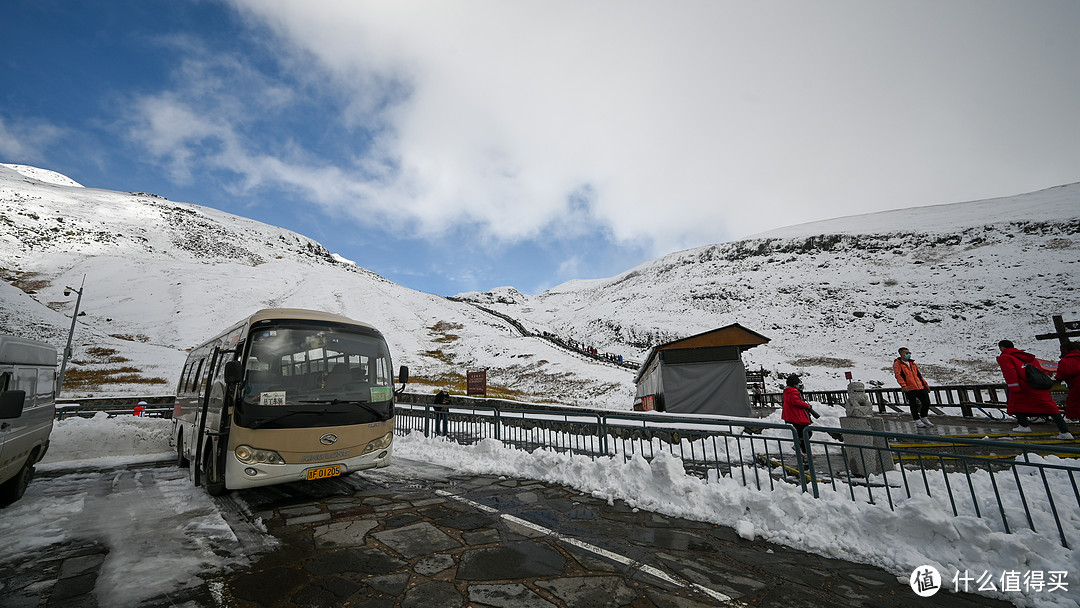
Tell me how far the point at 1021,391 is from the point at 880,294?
60.4m

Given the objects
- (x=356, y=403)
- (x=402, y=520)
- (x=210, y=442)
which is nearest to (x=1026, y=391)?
(x=402, y=520)

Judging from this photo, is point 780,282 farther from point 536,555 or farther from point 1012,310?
point 536,555

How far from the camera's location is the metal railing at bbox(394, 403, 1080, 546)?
14.5 feet

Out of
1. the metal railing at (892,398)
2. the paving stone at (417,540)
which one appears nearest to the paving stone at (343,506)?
the paving stone at (417,540)

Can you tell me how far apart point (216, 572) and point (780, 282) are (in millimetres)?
79081

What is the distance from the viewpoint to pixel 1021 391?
8.70 meters

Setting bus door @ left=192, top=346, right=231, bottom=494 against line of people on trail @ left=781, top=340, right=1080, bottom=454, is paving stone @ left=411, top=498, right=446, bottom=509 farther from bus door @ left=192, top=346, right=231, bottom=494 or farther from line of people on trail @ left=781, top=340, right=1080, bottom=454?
line of people on trail @ left=781, top=340, right=1080, bottom=454

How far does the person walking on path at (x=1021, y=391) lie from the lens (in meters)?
8.29

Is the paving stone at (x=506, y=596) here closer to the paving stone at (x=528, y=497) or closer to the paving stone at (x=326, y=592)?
the paving stone at (x=326, y=592)

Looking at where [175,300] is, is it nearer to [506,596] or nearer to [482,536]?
[482,536]

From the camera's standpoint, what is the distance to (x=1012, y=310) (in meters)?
44.1

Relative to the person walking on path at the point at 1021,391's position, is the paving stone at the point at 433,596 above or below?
below

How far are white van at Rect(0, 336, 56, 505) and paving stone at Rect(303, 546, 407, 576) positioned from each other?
13.7 ft

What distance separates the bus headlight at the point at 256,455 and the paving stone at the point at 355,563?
2.33 metres
